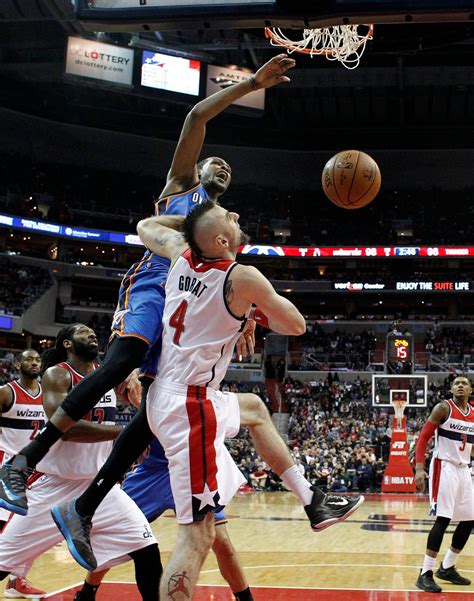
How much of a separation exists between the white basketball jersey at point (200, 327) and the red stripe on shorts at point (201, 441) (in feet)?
0.33

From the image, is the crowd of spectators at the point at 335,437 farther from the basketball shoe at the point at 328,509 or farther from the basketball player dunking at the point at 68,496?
the basketball shoe at the point at 328,509

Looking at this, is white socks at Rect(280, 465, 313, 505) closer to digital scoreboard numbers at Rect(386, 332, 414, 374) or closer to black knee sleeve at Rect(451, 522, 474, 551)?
black knee sleeve at Rect(451, 522, 474, 551)

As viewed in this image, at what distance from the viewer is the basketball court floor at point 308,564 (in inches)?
242

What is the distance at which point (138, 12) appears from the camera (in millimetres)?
4059

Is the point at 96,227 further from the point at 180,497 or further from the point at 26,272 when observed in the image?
the point at 180,497

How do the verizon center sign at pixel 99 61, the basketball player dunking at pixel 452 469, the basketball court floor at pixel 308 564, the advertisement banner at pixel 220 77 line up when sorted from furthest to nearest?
the advertisement banner at pixel 220 77 < the verizon center sign at pixel 99 61 < the basketball player dunking at pixel 452 469 < the basketball court floor at pixel 308 564

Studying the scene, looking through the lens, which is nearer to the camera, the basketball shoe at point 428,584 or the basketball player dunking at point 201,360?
the basketball player dunking at point 201,360

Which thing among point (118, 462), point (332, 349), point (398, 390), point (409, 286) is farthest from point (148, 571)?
point (409, 286)

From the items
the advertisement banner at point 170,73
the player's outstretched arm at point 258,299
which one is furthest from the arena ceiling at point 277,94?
the player's outstretched arm at point 258,299

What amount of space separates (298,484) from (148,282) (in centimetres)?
146

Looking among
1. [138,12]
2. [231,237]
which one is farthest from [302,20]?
[231,237]

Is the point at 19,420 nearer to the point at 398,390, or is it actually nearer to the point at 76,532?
the point at 76,532

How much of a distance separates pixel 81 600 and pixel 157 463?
3.06ft

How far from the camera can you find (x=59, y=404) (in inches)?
191
